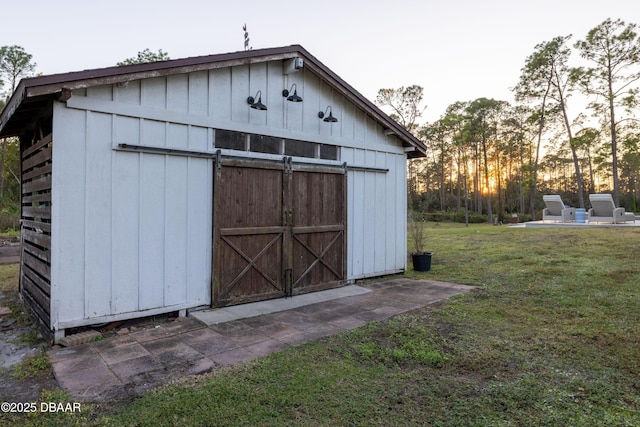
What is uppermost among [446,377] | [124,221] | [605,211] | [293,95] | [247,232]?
[293,95]

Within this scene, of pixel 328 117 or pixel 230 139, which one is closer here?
pixel 230 139

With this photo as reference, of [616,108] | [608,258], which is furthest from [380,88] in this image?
[608,258]

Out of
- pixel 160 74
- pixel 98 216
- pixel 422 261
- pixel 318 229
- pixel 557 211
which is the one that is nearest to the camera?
pixel 98 216

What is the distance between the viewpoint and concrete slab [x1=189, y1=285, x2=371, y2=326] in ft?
15.0

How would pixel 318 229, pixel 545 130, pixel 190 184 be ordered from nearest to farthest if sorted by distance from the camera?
pixel 190 184
pixel 318 229
pixel 545 130

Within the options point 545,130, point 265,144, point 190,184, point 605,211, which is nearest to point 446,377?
point 190,184

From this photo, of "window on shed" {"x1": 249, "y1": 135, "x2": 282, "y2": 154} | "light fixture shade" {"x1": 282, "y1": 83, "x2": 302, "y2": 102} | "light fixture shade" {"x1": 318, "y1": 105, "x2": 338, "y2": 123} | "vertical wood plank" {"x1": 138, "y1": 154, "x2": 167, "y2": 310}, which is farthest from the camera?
"light fixture shade" {"x1": 318, "y1": 105, "x2": 338, "y2": 123}

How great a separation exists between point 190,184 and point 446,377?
12.1 feet

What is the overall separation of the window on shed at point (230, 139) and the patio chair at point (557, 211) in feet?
59.7

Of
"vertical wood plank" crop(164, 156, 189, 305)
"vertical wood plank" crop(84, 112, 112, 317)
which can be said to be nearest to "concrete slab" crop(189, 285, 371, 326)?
"vertical wood plank" crop(164, 156, 189, 305)

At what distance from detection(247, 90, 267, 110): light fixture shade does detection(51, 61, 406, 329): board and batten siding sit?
84mm

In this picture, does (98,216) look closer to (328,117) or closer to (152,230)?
(152,230)

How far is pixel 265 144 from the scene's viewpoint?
18.0 ft

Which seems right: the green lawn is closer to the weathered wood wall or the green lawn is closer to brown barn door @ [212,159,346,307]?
brown barn door @ [212,159,346,307]
